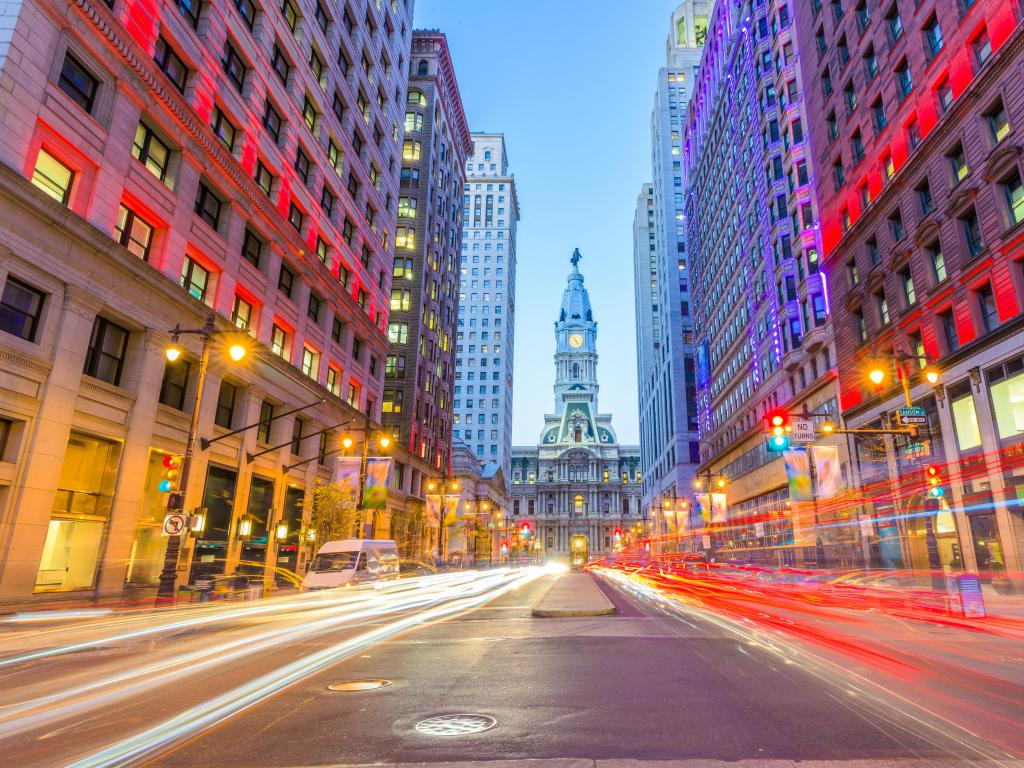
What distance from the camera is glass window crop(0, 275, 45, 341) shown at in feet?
60.8

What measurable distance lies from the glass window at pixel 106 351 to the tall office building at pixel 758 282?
38.7m

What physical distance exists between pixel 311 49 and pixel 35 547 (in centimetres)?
3196

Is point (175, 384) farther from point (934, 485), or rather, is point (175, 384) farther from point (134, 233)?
point (934, 485)

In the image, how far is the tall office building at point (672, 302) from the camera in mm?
102500

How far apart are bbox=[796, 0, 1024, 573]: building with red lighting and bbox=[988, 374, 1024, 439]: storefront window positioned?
0.06 metres

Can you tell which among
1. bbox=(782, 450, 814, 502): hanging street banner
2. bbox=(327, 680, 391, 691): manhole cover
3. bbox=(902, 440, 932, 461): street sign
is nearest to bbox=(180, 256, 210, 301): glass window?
bbox=(327, 680, 391, 691): manhole cover

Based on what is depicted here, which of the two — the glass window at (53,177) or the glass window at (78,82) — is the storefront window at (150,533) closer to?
the glass window at (53,177)

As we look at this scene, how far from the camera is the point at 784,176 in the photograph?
54531 millimetres

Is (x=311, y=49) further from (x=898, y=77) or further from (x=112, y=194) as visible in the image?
(x=898, y=77)

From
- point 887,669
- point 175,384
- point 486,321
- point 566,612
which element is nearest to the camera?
point 887,669

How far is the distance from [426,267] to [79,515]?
5247 centimetres

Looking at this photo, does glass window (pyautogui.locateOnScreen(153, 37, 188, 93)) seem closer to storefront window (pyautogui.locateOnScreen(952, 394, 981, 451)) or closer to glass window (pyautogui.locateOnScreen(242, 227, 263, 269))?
glass window (pyautogui.locateOnScreen(242, 227, 263, 269))

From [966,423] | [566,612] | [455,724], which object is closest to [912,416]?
[966,423]

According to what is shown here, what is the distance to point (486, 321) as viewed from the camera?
148 meters
